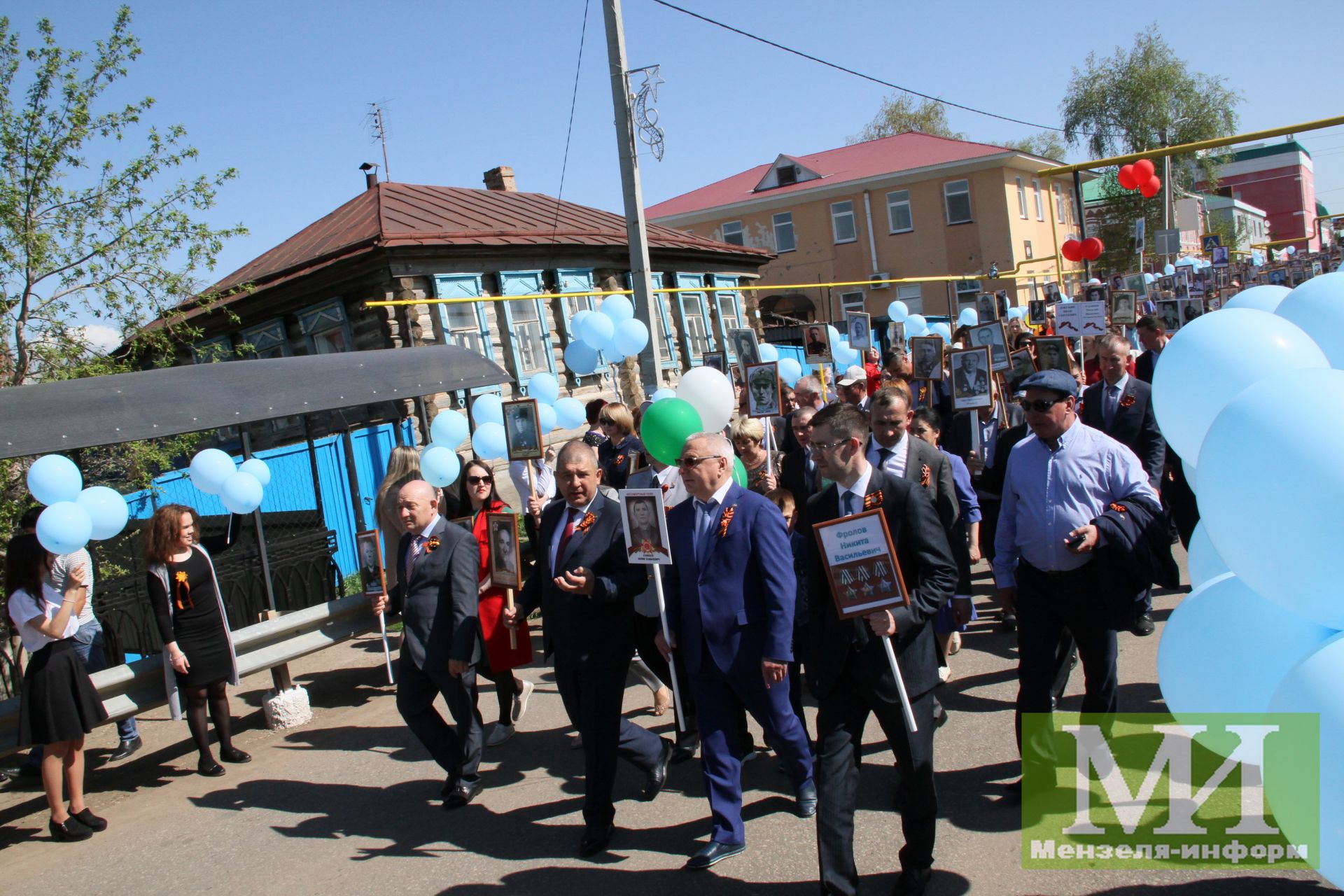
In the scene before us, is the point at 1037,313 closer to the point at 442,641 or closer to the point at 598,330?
the point at 598,330

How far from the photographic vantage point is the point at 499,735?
19.9 feet

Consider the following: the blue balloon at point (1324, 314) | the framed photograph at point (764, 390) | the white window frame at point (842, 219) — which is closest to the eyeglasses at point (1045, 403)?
the blue balloon at point (1324, 314)

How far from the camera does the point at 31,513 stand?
6.09 meters

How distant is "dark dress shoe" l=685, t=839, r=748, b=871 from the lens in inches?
162

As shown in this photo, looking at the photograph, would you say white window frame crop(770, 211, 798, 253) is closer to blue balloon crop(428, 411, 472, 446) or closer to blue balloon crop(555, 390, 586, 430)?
blue balloon crop(555, 390, 586, 430)

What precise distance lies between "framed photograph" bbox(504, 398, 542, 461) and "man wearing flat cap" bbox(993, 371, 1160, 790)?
4.26 meters

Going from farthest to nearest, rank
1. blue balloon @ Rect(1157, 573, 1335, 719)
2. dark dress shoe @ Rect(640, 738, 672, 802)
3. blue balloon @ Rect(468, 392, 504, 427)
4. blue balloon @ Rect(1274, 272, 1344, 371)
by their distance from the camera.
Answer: blue balloon @ Rect(468, 392, 504, 427), dark dress shoe @ Rect(640, 738, 672, 802), blue balloon @ Rect(1274, 272, 1344, 371), blue balloon @ Rect(1157, 573, 1335, 719)

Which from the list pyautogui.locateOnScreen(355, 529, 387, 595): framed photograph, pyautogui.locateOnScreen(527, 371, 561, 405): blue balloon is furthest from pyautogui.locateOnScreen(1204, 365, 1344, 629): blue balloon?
pyautogui.locateOnScreen(527, 371, 561, 405): blue balloon

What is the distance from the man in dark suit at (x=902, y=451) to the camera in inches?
210

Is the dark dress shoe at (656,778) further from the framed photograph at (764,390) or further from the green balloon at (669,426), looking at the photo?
the framed photograph at (764,390)

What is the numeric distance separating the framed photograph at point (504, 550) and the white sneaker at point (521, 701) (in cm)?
116

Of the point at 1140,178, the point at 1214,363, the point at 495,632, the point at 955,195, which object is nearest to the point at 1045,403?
the point at 1214,363

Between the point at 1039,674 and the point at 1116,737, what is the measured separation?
3.29 feet
